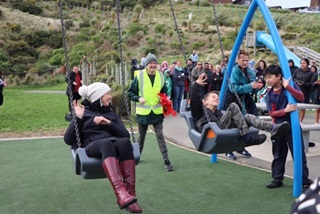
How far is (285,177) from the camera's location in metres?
5.32

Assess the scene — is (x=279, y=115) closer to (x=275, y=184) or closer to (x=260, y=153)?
(x=275, y=184)

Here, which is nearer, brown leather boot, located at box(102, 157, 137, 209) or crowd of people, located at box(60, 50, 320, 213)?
brown leather boot, located at box(102, 157, 137, 209)

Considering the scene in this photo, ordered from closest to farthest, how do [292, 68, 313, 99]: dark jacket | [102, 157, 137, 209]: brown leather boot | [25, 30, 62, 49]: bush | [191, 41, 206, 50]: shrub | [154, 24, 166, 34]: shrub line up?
[102, 157, 137, 209]: brown leather boot → [292, 68, 313, 99]: dark jacket → [191, 41, 206, 50]: shrub → [154, 24, 166, 34]: shrub → [25, 30, 62, 49]: bush

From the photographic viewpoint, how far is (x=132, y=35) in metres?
33.5

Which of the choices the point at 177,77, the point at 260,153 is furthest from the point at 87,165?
the point at 177,77

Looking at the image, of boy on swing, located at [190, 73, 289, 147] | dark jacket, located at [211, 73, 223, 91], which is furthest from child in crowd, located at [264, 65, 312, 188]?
dark jacket, located at [211, 73, 223, 91]

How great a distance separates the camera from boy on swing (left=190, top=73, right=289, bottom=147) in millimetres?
4383

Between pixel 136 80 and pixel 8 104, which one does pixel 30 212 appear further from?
pixel 8 104

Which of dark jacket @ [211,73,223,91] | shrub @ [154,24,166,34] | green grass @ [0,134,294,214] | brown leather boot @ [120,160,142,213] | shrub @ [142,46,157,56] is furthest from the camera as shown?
shrub @ [154,24,166,34]

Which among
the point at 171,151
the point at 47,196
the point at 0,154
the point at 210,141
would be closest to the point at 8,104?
the point at 0,154

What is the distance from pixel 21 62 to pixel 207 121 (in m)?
30.6

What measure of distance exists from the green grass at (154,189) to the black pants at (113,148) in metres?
0.73

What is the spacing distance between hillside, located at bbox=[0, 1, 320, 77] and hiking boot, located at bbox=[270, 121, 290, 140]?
17039mm

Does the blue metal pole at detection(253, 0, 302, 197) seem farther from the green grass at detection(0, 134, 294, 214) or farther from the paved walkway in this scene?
the paved walkway
